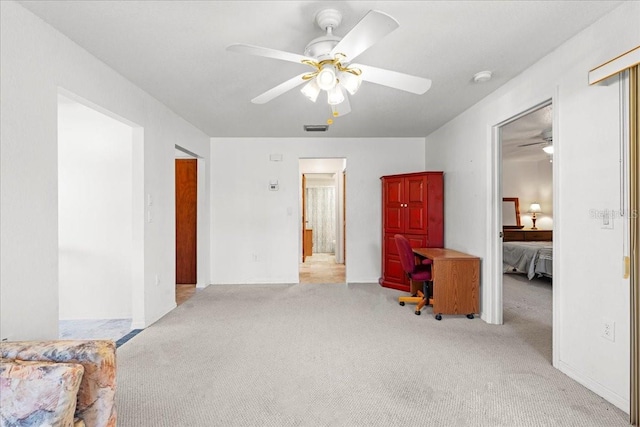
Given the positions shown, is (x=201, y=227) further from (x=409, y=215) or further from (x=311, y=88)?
(x=311, y=88)

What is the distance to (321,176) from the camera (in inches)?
334

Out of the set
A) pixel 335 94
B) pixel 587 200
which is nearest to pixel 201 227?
pixel 335 94

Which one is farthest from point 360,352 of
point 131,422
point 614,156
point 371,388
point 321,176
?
point 321,176

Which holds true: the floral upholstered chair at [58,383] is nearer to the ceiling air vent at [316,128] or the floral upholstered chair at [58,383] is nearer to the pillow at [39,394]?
the pillow at [39,394]

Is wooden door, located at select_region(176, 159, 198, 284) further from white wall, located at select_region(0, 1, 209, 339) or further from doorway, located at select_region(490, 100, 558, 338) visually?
doorway, located at select_region(490, 100, 558, 338)

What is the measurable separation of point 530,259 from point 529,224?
2.42 metres

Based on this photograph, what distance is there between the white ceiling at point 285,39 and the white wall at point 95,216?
810mm

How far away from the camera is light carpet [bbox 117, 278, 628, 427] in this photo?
1.80 meters

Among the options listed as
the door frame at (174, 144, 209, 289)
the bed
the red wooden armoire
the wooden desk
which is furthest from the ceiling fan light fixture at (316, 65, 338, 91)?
the bed

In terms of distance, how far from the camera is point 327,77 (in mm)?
1857

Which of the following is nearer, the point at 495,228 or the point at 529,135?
the point at 495,228

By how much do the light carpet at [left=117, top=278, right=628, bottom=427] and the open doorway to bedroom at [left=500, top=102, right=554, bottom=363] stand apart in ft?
0.19

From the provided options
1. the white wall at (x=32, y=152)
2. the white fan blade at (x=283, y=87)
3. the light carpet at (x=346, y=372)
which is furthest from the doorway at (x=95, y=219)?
the white fan blade at (x=283, y=87)

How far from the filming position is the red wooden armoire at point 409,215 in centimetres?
439
